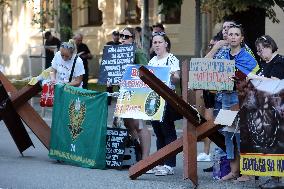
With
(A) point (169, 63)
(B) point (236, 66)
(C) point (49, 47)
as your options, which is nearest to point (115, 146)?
(A) point (169, 63)

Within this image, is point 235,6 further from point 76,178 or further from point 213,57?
point 76,178

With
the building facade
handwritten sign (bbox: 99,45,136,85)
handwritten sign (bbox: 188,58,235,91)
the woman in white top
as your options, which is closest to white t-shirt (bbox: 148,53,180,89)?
the woman in white top

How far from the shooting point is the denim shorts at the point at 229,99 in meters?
9.91

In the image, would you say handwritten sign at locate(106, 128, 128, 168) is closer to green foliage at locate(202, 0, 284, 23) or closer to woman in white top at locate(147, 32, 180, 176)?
woman in white top at locate(147, 32, 180, 176)

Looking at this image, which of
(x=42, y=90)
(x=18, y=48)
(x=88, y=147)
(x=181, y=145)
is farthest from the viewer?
(x=18, y=48)

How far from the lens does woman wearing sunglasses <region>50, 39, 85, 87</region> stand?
11977mm

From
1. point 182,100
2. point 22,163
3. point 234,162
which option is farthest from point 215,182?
point 22,163

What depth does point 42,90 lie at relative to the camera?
12039mm

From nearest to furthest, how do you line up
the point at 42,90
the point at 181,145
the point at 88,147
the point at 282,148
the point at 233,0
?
the point at 282,148 → the point at 181,145 → the point at 88,147 → the point at 42,90 → the point at 233,0

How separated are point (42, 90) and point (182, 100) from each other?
3009 mm

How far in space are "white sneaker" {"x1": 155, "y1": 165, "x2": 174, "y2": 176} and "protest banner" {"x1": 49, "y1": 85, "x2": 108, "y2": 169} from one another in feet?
2.69

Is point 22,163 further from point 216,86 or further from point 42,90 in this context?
point 216,86

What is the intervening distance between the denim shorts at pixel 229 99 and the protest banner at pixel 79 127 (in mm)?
1686

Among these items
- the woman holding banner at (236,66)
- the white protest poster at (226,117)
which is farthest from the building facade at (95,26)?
the white protest poster at (226,117)
